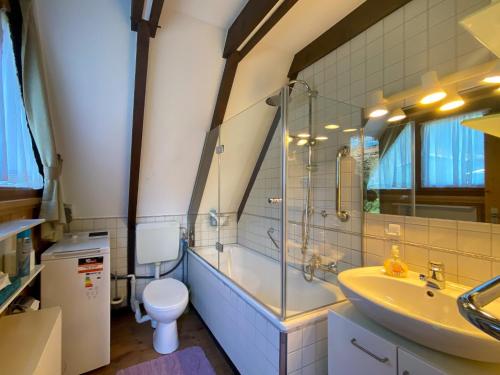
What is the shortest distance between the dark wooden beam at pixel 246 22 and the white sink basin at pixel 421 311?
5.61ft

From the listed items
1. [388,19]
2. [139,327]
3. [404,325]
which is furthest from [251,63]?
[139,327]

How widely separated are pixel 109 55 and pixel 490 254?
268cm

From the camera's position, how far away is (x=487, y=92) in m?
1.14

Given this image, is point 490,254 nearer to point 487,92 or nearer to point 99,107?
point 487,92

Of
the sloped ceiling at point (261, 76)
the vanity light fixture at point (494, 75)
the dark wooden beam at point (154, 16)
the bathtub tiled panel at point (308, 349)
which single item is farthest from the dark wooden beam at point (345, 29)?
the bathtub tiled panel at point (308, 349)

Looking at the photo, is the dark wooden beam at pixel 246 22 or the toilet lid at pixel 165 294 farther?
the toilet lid at pixel 165 294

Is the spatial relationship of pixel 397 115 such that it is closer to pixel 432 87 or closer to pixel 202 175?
pixel 432 87

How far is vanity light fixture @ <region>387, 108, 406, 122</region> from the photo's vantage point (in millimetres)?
1487

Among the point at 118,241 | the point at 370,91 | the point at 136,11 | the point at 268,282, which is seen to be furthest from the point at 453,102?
the point at 118,241

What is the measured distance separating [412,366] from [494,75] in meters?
1.35

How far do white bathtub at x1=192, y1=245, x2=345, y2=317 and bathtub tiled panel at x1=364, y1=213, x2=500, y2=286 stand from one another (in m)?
0.51

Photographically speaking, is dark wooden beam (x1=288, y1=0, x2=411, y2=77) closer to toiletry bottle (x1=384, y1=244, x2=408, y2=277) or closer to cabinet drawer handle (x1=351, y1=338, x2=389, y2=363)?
toiletry bottle (x1=384, y1=244, x2=408, y2=277)

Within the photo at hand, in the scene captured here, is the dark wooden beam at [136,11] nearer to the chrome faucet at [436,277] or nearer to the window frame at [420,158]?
the window frame at [420,158]

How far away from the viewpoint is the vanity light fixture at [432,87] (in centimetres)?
124
